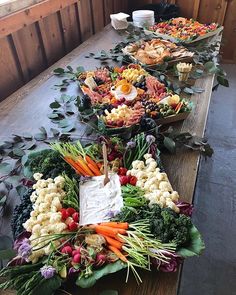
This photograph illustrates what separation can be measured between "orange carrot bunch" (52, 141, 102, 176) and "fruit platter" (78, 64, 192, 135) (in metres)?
0.19

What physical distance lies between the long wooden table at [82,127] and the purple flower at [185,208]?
0.09 m

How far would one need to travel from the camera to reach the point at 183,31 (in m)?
2.20

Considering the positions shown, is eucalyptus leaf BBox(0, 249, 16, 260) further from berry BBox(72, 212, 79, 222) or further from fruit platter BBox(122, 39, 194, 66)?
fruit platter BBox(122, 39, 194, 66)

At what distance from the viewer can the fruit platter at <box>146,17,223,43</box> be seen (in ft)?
6.77

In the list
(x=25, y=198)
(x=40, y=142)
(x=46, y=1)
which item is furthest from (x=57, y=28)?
(x=25, y=198)

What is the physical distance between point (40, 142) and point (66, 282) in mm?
647

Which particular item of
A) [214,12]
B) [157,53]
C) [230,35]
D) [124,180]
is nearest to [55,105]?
[124,180]

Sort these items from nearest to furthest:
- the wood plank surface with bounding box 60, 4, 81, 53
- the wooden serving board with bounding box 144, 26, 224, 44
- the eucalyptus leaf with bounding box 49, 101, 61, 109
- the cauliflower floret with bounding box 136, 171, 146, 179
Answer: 1. the cauliflower floret with bounding box 136, 171, 146, 179
2. the eucalyptus leaf with bounding box 49, 101, 61, 109
3. the wooden serving board with bounding box 144, 26, 224, 44
4. the wood plank surface with bounding box 60, 4, 81, 53

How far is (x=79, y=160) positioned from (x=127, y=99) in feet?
1.57

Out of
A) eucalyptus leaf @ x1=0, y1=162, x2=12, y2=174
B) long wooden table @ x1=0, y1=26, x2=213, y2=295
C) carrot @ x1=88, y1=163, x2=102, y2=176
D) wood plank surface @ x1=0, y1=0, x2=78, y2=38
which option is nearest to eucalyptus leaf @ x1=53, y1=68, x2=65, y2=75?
long wooden table @ x1=0, y1=26, x2=213, y2=295

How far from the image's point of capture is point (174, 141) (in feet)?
3.66

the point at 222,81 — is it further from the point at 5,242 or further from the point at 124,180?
the point at 5,242

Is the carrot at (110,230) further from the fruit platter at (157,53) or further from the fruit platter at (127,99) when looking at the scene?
the fruit platter at (157,53)

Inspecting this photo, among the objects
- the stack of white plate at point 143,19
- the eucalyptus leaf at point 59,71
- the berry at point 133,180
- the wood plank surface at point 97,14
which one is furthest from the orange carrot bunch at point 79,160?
the wood plank surface at point 97,14
